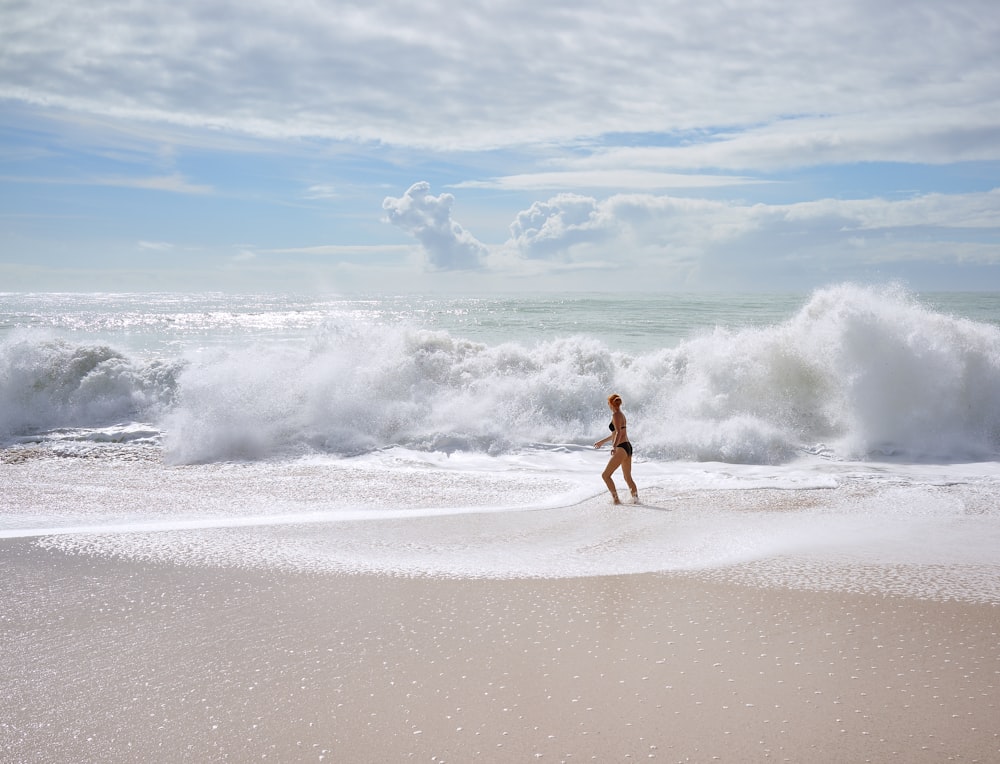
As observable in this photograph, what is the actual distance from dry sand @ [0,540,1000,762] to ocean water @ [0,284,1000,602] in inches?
23.5

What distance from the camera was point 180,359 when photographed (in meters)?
15.6

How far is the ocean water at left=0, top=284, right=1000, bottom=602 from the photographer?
6.17 metres

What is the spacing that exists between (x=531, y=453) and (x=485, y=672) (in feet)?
24.4

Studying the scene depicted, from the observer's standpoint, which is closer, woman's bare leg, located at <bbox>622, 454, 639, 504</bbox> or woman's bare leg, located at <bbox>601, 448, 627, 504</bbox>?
woman's bare leg, located at <bbox>601, 448, 627, 504</bbox>

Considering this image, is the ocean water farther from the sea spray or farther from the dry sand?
the dry sand

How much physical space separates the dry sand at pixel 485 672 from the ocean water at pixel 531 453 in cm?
60

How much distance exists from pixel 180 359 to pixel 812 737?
571 inches

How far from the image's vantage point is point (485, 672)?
3.93 meters

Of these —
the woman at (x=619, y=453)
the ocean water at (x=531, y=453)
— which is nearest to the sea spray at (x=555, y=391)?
the ocean water at (x=531, y=453)

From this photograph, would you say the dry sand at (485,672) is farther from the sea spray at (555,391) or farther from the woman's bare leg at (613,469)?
the sea spray at (555,391)

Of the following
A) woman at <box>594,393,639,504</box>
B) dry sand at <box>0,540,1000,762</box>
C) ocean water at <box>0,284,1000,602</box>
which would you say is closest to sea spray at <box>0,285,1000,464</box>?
ocean water at <box>0,284,1000,602</box>

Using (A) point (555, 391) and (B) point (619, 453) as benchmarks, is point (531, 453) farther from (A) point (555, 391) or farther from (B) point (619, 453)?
(B) point (619, 453)

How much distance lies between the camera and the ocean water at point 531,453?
20.2 ft

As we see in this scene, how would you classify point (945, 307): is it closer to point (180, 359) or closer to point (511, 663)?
point (180, 359)
